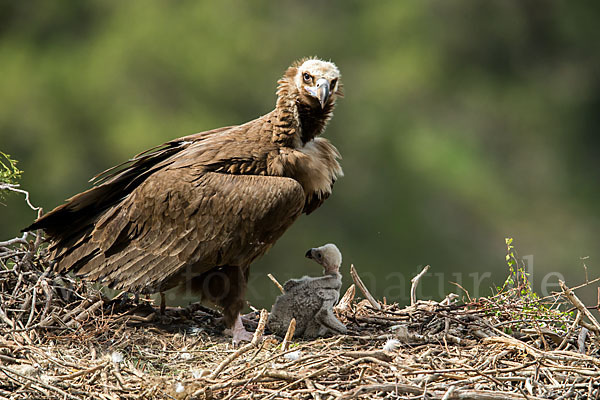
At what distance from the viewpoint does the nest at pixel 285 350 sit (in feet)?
10.3

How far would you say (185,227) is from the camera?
4.05 metres

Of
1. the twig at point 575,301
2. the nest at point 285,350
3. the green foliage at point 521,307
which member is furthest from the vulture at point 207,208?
the twig at point 575,301

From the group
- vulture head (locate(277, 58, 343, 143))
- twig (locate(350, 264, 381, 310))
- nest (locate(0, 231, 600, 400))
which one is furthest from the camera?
twig (locate(350, 264, 381, 310))

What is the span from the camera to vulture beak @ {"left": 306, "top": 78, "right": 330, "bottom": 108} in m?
4.15

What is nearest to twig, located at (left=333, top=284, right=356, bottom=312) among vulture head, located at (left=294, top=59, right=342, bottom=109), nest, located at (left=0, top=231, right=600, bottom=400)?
nest, located at (left=0, top=231, right=600, bottom=400)

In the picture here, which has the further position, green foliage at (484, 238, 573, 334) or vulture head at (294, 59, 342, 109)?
vulture head at (294, 59, 342, 109)

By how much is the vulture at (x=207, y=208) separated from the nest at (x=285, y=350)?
22cm

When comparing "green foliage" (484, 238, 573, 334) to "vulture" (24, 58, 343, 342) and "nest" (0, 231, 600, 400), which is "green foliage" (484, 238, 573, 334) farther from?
"vulture" (24, 58, 343, 342)

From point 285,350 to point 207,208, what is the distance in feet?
2.92

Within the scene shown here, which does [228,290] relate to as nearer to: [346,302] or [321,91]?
[346,302]

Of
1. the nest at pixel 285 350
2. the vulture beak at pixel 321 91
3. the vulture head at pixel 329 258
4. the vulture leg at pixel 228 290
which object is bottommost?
the nest at pixel 285 350

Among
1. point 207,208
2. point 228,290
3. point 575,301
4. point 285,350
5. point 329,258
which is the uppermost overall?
point 207,208

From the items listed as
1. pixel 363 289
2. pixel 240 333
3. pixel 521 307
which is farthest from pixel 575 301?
pixel 240 333

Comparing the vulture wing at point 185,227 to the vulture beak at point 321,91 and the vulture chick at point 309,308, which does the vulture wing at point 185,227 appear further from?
the vulture beak at point 321,91
